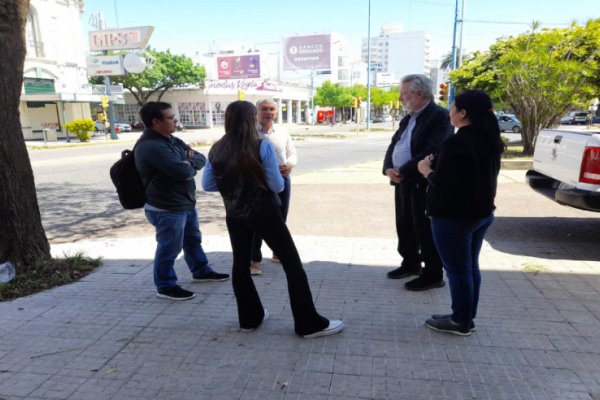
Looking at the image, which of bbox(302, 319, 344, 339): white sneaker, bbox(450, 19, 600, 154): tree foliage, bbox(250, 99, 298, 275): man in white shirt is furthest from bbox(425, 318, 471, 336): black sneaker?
bbox(450, 19, 600, 154): tree foliage

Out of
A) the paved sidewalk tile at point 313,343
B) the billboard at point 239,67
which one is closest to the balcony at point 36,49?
the billboard at point 239,67

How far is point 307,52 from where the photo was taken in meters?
67.8

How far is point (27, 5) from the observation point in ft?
14.8

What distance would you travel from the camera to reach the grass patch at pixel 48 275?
Result: 14.0 ft

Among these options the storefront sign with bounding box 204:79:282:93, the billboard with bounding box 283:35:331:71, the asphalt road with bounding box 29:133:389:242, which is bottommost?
the asphalt road with bounding box 29:133:389:242

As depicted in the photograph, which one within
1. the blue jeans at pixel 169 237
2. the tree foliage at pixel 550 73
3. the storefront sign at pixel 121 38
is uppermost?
the storefront sign at pixel 121 38

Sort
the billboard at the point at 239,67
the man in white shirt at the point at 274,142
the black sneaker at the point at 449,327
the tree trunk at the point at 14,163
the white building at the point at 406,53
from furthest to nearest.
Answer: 1. the white building at the point at 406,53
2. the billboard at the point at 239,67
3. the man in white shirt at the point at 274,142
4. the tree trunk at the point at 14,163
5. the black sneaker at the point at 449,327

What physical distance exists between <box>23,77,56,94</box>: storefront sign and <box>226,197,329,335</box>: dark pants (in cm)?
3521

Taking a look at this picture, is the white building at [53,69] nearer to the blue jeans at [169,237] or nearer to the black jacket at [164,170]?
the blue jeans at [169,237]

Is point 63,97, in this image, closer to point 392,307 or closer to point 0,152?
point 0,152

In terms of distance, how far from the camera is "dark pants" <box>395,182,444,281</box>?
4074mm

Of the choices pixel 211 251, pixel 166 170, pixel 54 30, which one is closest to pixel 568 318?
pixel 166 170

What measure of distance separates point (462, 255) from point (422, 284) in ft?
3.74

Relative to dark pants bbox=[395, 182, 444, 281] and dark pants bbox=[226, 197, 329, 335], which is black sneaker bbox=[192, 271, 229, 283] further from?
dark pants bbox=[395, 182, 444, 281]
